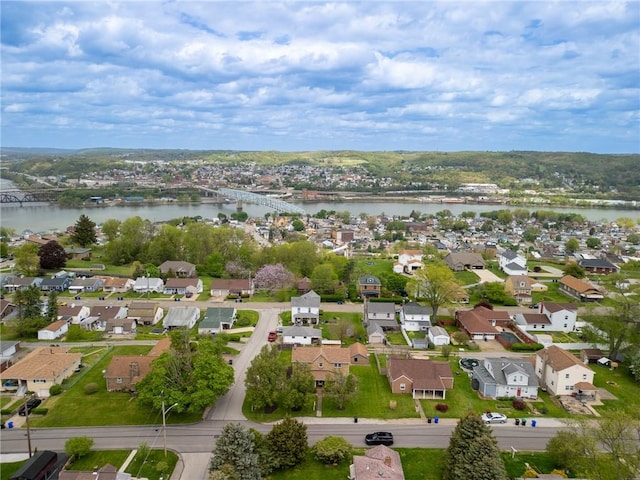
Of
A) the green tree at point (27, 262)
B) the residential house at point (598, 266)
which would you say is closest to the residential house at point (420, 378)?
the residential house at point (598, 266)

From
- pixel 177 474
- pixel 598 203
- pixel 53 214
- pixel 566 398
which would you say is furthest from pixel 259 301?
pixel 598 203

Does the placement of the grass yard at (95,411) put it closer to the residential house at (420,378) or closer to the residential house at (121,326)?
the residential house at (121,326)

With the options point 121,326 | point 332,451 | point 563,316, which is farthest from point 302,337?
point 563,316

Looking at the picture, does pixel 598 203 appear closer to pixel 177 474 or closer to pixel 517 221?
pixel 517 221

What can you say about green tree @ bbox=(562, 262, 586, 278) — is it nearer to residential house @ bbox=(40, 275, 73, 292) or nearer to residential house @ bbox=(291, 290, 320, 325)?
residential house @ bbox=(291, 290, 320, 325)

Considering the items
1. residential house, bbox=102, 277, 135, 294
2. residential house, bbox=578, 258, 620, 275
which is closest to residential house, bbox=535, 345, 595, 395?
residential house, bbox=578, 258, 620, 275

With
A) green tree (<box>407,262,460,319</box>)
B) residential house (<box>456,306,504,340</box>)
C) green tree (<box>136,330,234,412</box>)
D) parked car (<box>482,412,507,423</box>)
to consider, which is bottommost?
parked car (<box>482,412,507,423</box>)
